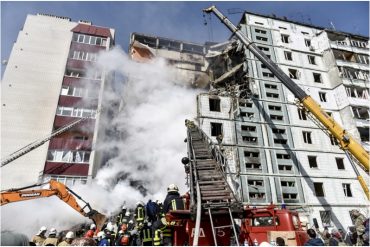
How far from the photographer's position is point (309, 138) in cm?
2959

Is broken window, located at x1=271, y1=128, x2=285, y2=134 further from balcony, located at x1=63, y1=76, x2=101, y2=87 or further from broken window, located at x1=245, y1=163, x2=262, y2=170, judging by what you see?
balcony, located at x1=63, y1=76, x2=101, y2=87

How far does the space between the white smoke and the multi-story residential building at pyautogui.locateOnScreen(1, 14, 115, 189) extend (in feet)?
5.94

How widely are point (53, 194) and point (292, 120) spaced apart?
82.5ft

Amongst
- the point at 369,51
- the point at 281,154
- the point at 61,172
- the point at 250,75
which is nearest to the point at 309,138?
the point at 281,154

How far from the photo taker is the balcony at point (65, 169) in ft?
78.4

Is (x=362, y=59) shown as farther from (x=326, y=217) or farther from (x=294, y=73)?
(x=326, y=217)

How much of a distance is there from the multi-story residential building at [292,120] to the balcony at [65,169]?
12.2 meters

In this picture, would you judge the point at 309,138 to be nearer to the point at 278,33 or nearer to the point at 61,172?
the point at 278,33

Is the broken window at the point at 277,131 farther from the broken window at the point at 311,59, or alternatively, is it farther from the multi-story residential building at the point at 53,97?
the multi-story residential building at the point at 53,97

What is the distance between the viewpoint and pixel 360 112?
32156mm

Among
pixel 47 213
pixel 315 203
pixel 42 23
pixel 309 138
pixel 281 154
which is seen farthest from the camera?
pixel 42 23

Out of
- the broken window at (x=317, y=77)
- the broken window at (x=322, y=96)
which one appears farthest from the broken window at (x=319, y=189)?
the broken window at (x=317, y=77)

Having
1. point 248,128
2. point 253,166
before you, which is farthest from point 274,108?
point 253,166

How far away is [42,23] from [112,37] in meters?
8.27
